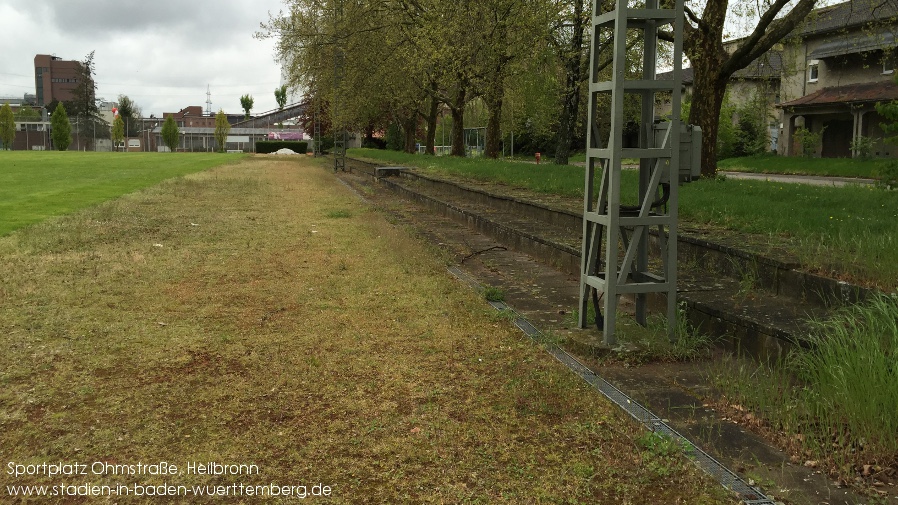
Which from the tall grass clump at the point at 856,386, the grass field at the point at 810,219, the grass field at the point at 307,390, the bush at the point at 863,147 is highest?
the bush at the point at 863,147

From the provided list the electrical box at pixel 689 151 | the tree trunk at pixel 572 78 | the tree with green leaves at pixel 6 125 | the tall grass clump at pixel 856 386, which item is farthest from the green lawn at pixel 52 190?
the tree with green leaves at pixel 6 125

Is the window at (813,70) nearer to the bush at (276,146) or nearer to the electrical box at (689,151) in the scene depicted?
the electrical box at (689,151)

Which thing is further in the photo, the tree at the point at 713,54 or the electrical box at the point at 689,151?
the tree at the point at 713,54

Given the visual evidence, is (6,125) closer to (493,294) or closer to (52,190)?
(52,190)

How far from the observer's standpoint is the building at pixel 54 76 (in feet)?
420

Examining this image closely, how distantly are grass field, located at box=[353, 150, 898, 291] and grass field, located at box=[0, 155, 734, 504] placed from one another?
2216 millimetres

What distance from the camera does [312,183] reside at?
81.2 feet

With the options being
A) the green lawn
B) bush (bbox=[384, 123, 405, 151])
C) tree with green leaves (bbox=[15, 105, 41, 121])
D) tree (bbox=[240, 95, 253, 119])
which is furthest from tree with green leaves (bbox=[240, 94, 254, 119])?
the green lawn

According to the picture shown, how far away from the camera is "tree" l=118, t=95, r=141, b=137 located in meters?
79.2

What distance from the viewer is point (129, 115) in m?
94.5

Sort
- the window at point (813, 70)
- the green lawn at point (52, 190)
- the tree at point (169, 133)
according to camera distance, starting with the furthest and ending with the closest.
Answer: the tree at point (169, 133), the window at point (813, 70), the green lawn at point (52, 190)

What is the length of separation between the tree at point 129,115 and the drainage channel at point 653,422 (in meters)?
78.9

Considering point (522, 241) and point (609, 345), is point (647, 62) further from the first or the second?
point (522, 241)

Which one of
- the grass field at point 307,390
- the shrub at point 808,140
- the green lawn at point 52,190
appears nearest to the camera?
the grass field at point 307,390
